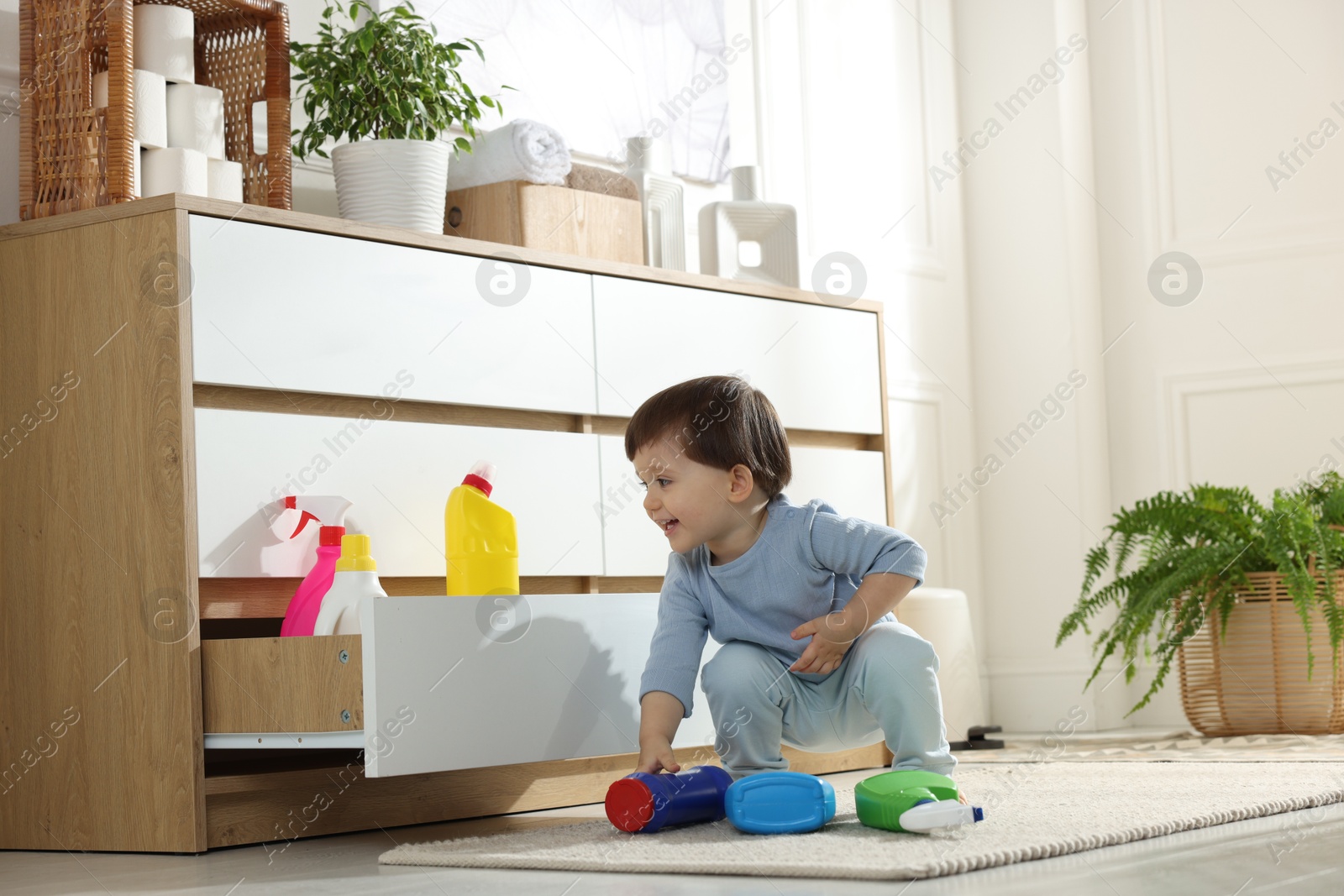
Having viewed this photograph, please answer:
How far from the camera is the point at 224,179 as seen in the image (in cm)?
200

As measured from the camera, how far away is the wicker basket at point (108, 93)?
187 centimetres

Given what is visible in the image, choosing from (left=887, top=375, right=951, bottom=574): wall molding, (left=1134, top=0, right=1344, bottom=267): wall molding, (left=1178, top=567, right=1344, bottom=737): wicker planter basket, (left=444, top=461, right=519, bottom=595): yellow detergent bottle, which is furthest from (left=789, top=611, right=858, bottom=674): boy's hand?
(left=1134, top=0, right=1344, bottom=267): wall molding

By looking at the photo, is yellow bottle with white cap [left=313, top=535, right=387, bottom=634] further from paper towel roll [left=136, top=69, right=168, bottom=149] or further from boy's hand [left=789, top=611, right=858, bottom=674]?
paper towel roll [left=136, top=69, right=168, bottom=149]

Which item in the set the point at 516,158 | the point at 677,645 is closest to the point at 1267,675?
the point at 677,645

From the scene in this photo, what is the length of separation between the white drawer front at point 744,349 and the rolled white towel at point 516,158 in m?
0.20

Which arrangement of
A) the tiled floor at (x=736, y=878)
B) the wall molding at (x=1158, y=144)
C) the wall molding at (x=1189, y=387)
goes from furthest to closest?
the wall molding at (x=1158, y=144) → the wall molding at (x=1189, y=387) → the tiled floor at (x=736, y=878)

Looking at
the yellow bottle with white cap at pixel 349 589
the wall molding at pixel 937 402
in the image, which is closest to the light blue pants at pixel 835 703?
the yellow bottle with white cap at pixel 349 589

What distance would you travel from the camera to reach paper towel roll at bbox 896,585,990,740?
A: 287 centimetres

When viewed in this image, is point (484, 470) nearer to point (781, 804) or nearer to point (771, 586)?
point (771, 586)

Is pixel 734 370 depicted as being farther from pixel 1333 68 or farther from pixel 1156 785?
pixel 1333 68

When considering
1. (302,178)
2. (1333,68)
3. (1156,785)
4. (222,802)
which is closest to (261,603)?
(222,802)

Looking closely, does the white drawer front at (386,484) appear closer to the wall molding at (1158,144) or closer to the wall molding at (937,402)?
the wall molding at (937,402)

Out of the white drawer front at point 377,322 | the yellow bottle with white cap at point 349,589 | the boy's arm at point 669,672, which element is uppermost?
the white drawer front at point 377,322

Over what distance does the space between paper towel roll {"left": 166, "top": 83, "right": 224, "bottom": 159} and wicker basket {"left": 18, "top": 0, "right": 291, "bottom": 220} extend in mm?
82
